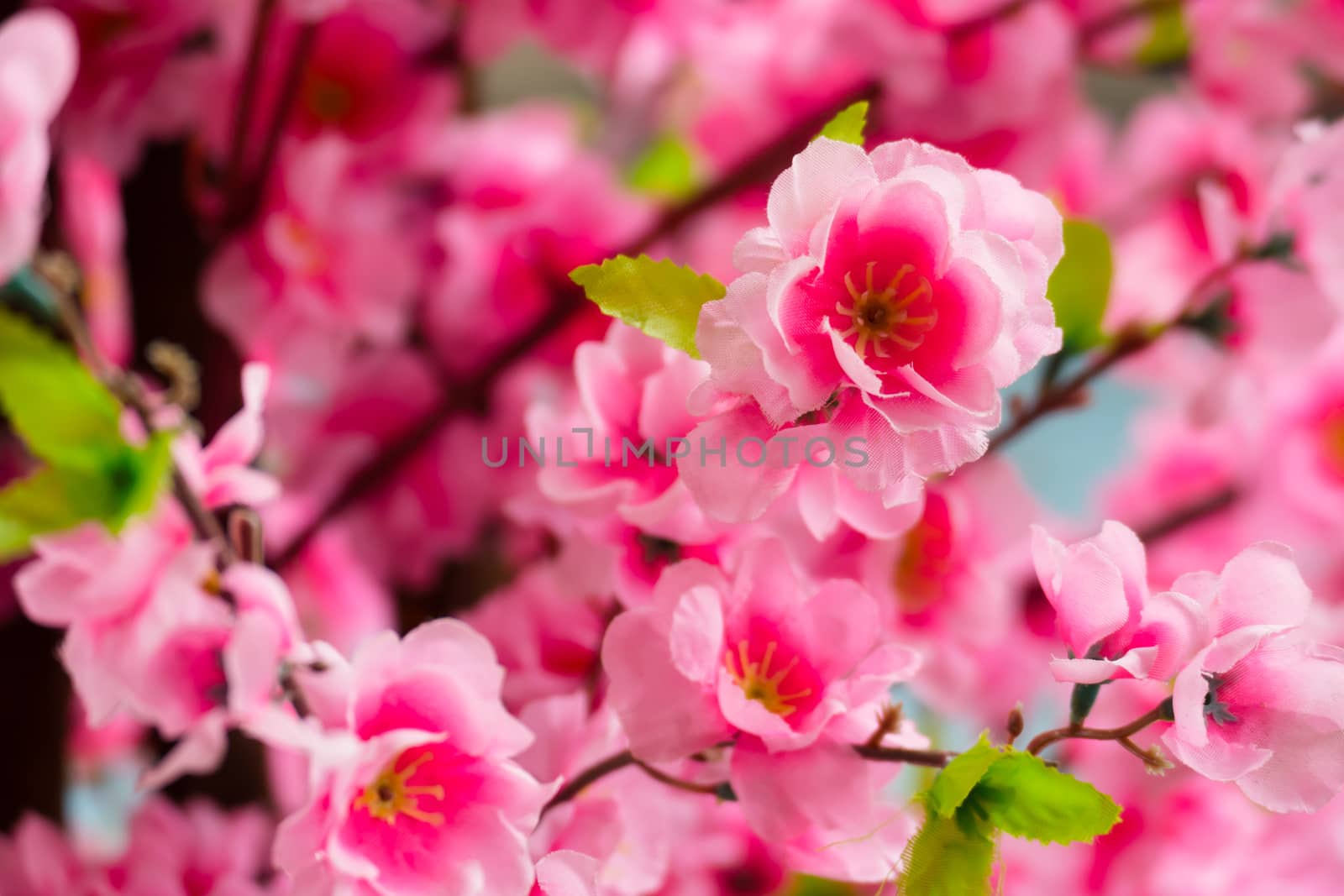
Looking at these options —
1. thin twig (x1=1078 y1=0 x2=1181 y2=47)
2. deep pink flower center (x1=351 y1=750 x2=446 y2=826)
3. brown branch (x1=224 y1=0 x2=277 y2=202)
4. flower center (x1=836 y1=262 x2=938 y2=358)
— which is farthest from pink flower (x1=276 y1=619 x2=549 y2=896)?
thin twig (x1=1078 y1=0 x2=1181 y2=47)

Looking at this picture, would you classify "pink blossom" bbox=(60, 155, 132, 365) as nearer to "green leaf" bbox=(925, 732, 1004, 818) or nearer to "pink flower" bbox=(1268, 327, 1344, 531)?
"green leaf" bbox=(925, 732, 1004, 818)

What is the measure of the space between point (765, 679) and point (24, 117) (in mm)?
191

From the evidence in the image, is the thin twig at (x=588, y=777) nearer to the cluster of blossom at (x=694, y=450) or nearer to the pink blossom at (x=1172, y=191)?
the cluster of blossom at (x=694, y=450)

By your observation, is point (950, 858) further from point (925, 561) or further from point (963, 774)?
point (925, 561)

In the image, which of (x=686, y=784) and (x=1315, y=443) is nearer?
(x=686, y=784)

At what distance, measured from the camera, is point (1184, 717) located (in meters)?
0.21

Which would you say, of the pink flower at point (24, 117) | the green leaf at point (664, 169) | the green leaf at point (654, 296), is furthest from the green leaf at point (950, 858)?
the green leaf at point (664, 169)

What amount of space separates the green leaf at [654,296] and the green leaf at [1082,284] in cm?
11

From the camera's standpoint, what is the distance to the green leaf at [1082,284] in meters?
0.29

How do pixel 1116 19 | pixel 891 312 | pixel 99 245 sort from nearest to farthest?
pixel 891 312
pixel 1116 19
pixel 99 245

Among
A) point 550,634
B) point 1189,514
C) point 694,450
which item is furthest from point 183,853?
point 1189,514

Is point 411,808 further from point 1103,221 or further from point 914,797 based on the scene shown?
point 1103,221

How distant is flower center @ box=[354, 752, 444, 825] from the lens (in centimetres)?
24

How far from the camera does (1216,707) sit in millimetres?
226
